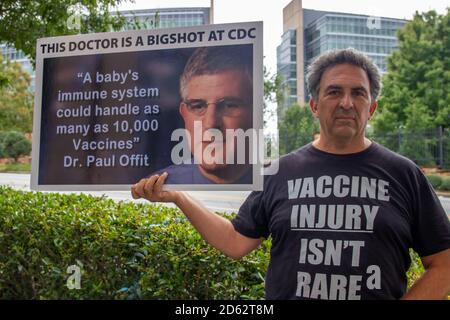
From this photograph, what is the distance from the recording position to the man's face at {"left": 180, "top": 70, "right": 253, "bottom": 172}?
4.97 ft

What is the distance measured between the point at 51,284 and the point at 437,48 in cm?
1611

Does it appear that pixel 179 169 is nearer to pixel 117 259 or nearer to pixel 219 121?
pixel 219 121

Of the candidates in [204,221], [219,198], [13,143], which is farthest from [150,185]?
[13,143]

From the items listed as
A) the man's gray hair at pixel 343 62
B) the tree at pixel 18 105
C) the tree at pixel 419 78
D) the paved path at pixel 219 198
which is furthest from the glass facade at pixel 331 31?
the tree at pixel 18 105

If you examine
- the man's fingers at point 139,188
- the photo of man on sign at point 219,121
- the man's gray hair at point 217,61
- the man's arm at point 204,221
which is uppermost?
the man's gray hair at point 217,61

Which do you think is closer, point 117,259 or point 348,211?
point 348,211

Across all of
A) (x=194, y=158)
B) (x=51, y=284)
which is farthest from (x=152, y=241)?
(x=194, y=158)

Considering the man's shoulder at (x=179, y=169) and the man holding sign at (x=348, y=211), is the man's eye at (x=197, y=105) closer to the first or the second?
the man's shoulder at (x=179, y=169)

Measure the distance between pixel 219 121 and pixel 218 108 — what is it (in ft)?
0.16

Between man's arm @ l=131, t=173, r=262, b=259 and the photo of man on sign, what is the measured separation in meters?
0.05

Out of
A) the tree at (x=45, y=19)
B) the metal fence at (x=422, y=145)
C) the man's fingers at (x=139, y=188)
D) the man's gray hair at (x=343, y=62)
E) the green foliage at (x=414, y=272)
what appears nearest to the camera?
the man's gray hair at (x=343, y=62)

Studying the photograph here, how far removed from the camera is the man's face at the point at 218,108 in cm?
151

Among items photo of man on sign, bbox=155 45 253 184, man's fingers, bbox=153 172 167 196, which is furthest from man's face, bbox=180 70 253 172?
man's fingers, bbox=153 172 167 196

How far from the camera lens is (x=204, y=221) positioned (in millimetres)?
1544
